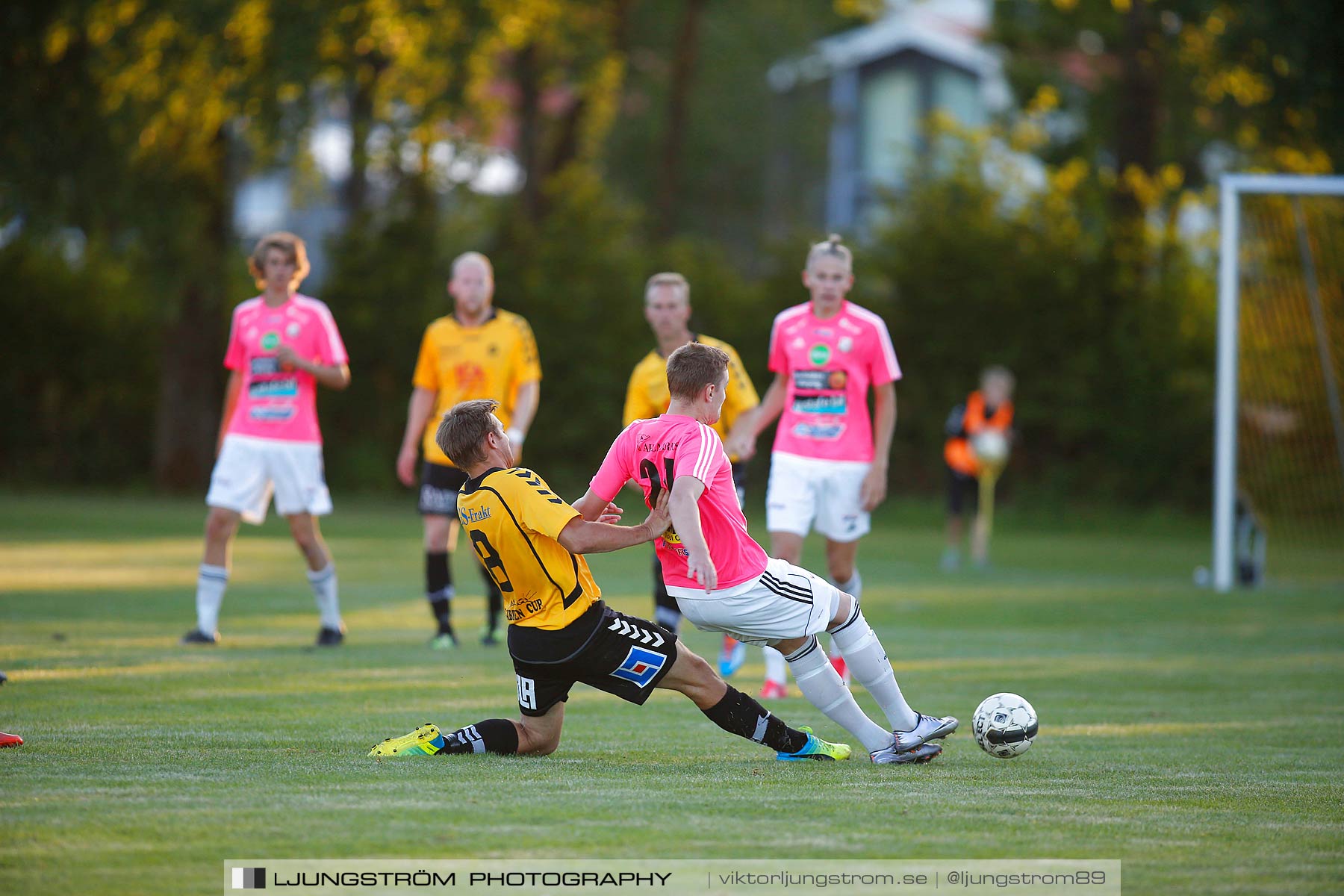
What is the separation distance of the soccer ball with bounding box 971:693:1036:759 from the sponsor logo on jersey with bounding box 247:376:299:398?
508cm

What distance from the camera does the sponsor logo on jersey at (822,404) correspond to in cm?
812

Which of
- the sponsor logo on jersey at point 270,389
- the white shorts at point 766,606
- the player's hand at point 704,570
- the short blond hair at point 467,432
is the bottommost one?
the white shorts at point 766,606

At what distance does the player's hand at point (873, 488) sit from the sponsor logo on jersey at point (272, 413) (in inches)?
142

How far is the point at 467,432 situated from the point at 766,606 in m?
1.28

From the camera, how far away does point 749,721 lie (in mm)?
5684

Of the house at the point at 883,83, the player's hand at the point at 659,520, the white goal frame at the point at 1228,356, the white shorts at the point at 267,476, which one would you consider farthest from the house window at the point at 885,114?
the player's hand at the point at 659,520

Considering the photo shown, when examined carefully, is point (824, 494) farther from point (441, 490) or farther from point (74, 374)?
point (74, 374)

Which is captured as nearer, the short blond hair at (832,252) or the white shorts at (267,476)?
the short blond hair at (832,252)

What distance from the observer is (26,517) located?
64.3 feet

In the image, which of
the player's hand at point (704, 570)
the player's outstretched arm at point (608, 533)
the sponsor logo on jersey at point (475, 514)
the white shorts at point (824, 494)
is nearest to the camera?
the player's hand at point (704, 570)

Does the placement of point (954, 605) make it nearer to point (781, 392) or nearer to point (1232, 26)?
point (781, 392)

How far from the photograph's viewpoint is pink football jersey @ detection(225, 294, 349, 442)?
922 cm

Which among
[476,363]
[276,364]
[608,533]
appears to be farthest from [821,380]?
[276,364]

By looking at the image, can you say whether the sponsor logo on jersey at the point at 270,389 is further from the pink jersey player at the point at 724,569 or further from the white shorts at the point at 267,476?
the pink jersey player at the point at 724,569
